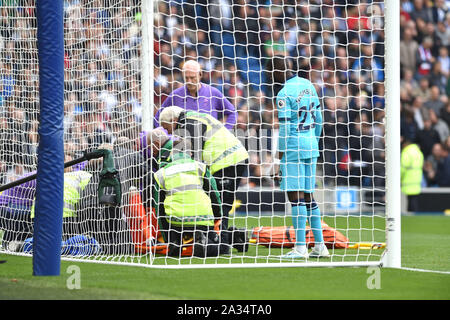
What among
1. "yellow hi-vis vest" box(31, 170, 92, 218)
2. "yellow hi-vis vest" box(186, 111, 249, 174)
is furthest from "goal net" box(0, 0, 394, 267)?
"yellow hi-vis vest" box(186, 111, 249, 174)

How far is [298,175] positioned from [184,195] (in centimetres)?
116

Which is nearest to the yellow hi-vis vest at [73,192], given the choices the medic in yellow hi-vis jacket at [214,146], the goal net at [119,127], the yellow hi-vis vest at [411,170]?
the goal net at [119,127]

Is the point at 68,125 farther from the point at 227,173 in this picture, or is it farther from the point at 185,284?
the point at 185,284

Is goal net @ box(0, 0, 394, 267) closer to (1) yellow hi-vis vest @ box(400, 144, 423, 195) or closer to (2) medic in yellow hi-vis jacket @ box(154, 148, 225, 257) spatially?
(2) medic in yellow hi-vis jacket @ box(154, 148, 225, 257)

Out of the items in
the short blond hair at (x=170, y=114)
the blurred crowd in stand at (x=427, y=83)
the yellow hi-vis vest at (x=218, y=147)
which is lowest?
the yellow hi-vis vest at (x=218, y=147)

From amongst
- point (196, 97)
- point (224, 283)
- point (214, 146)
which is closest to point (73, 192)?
point (214, 146)

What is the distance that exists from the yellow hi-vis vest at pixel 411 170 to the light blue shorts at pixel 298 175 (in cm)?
1153

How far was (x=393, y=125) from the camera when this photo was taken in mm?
8039

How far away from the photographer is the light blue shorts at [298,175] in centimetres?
881

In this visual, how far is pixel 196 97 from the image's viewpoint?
9992mm

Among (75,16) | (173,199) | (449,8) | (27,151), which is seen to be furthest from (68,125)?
(449,8)

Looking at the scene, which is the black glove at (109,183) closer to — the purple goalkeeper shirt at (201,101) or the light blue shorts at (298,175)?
Answer: the purple goalkeeper shirt at (201,101)

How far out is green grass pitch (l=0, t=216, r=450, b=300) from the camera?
610cm
